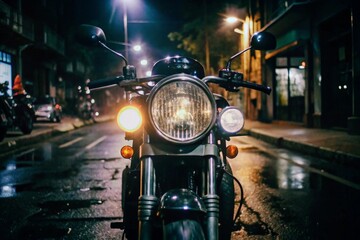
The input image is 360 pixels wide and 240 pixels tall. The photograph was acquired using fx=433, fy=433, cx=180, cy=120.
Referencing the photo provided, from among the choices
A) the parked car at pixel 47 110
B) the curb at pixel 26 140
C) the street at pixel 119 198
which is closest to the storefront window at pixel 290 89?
the curb at pixel 26 140

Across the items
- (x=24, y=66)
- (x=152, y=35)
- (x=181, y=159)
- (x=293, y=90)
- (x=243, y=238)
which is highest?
(x=152, y=35)

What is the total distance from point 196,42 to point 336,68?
60.9 feet

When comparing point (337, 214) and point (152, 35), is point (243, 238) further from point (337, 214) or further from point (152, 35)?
point (152, 35)

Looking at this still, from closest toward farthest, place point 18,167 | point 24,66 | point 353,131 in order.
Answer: point 18,167 < point 353,131 < point 24,66

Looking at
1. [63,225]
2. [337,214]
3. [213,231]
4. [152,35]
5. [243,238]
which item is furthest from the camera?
[152,35]

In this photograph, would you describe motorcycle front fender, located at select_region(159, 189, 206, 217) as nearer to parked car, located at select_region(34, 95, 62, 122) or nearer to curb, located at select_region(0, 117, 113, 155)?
curb, located at select_region(0, 117, 113, 155)

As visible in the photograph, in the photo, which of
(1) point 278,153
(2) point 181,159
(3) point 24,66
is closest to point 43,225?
(2) point 181,159

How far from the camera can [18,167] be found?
27.7 ft

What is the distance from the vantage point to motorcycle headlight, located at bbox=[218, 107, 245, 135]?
2.73 meters

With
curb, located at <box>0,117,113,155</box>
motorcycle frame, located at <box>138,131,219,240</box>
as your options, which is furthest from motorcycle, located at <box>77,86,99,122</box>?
motorcycle frame, located at <box>138,131,219,240</box>

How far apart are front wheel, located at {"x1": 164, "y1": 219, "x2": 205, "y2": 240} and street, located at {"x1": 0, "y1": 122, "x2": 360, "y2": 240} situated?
179cm

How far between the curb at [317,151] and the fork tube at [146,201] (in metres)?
6.50

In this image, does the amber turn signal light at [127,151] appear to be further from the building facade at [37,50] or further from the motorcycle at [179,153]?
the building facade at [37,50]

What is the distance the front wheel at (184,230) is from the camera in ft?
7.12
